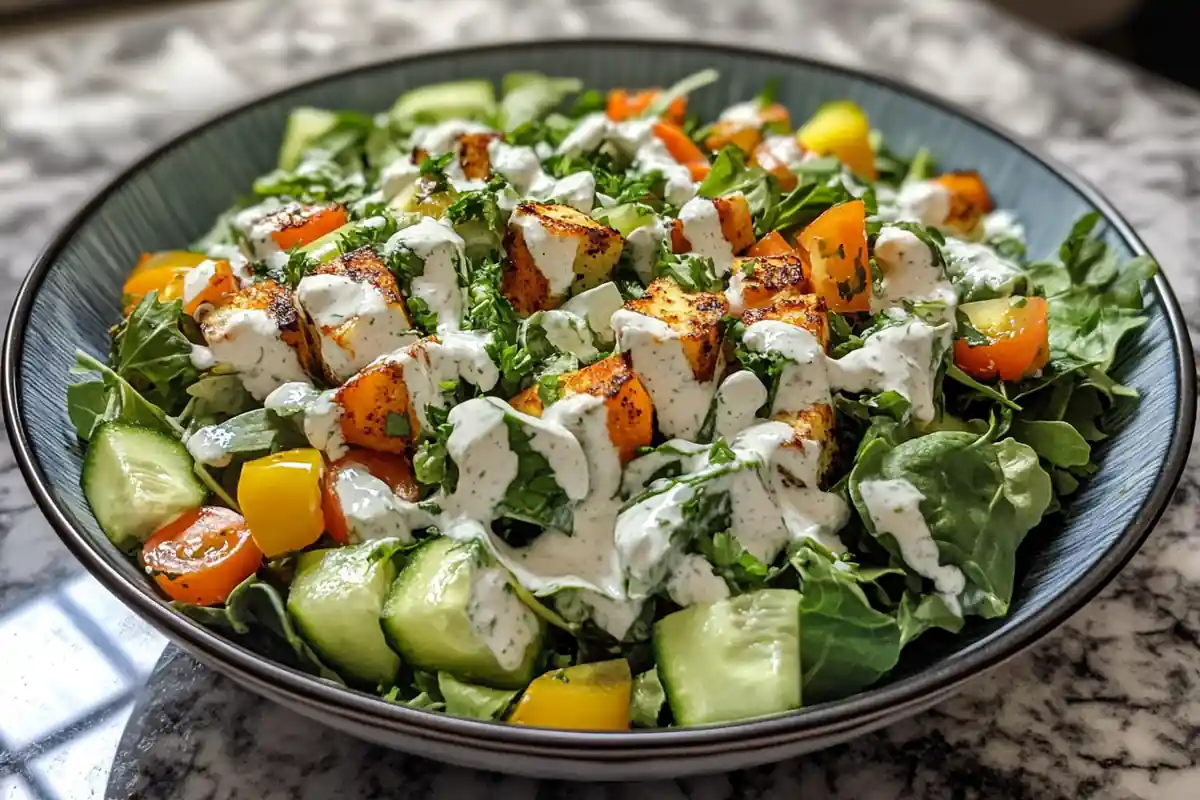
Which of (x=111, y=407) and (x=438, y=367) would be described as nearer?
(x=438, y=367)

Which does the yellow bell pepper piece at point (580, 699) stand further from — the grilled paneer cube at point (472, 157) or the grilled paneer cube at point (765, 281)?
the grilled paneer cube at point (472, 157)

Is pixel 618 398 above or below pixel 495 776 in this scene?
above

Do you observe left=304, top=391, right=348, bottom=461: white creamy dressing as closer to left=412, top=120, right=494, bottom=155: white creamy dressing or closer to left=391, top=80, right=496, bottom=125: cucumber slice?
left=412, top=120, right=494, bottom=155: white creamy dressing

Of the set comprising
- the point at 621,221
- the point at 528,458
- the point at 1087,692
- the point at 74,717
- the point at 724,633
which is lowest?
the point at 1087,692

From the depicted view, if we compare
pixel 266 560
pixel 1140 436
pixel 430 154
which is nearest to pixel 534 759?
pixel 266 560

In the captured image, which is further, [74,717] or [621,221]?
[621,221]

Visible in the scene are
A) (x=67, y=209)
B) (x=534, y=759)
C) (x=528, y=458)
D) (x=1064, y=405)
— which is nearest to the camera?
(x=534, y=759)

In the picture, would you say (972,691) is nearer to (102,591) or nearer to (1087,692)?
(1087,692)

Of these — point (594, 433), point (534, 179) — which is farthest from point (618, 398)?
point (534, 179)

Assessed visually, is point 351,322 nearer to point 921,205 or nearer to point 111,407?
point 111,407
